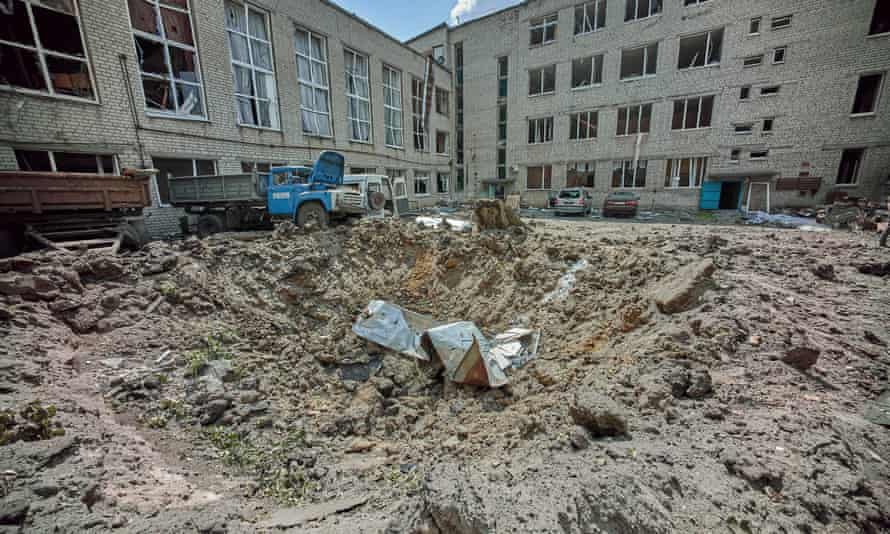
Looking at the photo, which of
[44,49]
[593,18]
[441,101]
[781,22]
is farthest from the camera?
[441,101]

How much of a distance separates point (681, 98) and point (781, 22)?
5021 millimetres

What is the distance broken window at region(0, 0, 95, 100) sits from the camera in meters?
8.23

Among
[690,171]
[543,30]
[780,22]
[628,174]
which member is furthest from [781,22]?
[543,30]

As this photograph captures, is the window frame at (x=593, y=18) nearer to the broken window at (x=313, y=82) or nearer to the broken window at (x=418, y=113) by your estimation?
the broken window at (x=418, y=113)

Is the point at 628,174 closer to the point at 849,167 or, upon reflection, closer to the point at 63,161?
the point at 849,167

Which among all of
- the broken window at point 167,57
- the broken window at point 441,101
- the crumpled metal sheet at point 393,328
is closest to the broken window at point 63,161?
the broken window at point 167,57

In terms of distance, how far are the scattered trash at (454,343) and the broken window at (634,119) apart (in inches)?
824

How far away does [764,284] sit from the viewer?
14.4 ft

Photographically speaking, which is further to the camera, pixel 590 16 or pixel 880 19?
pixel 590 16

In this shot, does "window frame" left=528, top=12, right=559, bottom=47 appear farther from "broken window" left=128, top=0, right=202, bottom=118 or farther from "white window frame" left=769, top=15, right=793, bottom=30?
"broken window" left=128, top=0, right=202, bottom=118

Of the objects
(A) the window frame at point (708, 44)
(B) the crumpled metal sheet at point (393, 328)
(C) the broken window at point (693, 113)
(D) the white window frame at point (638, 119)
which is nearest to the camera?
(B) the crumpled metal sheet at point (393, 328)

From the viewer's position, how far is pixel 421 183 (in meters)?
24.3

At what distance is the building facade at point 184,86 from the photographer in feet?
28.3

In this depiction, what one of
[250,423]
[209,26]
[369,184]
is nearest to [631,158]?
[369,184]
